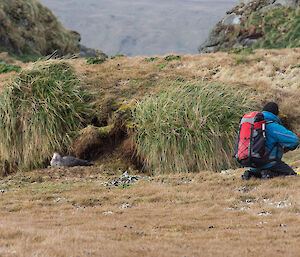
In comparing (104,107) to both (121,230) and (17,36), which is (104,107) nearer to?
(121,230)

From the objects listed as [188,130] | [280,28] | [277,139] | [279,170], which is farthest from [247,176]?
[280,28]

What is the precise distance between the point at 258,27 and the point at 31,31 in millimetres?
14968

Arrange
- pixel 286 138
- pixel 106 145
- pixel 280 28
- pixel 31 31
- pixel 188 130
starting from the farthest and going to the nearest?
pixel 280 28 < pixel 31 31 < pixel 106 145 < pixel 188 130 < pixel 286 138

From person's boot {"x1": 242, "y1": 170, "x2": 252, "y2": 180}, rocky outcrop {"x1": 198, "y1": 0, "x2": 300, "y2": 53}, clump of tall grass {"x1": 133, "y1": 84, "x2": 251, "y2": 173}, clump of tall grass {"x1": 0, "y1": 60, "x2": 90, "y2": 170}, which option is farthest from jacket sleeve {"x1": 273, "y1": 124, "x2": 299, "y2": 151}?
rocky outcrop {"x1": 198, "y1": 0, "x2": 300, "y2": 53}

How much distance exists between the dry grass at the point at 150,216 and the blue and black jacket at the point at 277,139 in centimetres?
47

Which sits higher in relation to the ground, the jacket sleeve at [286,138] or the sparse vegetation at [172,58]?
the sparse vegetation at [172,58]

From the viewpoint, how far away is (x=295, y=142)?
6.30 meters

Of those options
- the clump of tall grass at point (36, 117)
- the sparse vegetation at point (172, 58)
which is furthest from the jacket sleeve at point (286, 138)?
the sparse vegetation at point (172, 58)

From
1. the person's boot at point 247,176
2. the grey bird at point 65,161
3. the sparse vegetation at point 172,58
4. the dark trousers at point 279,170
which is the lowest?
the grey bird at point 65,161

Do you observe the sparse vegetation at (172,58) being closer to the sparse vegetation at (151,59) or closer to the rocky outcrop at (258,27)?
the sparse vegetation at (151,59)

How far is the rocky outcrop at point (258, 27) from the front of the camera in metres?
25.3

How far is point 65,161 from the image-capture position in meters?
8.57

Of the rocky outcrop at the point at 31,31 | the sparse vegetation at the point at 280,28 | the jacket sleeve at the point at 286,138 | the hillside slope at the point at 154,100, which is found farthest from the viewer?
the sparse vegetation at the point at 280,28

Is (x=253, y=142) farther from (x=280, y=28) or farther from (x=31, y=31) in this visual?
(x=31, y=31)
